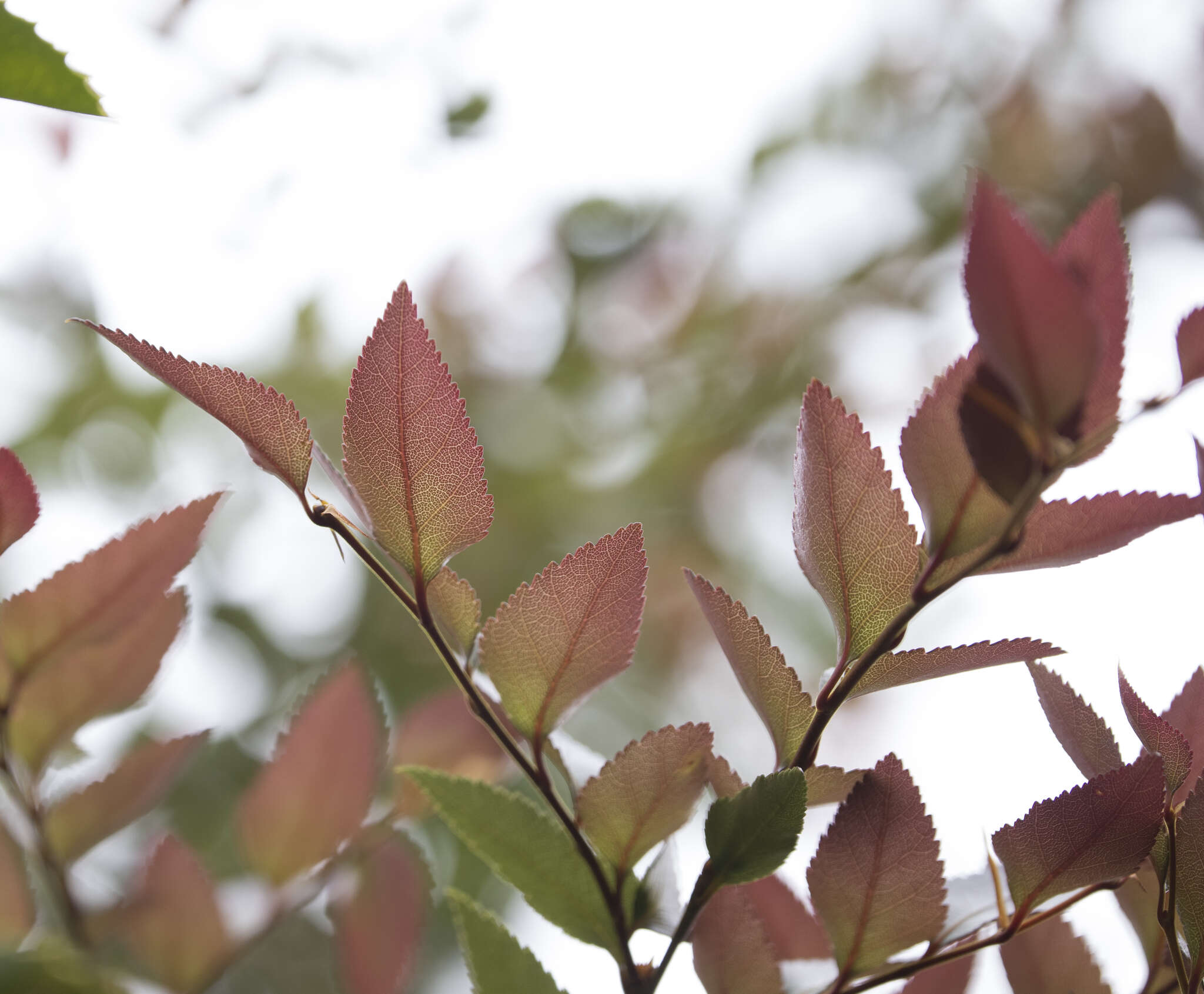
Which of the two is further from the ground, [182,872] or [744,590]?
[182,872]

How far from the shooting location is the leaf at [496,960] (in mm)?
261

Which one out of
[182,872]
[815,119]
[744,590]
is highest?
[815,119]

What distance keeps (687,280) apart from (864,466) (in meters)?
0.87

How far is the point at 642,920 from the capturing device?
269mm

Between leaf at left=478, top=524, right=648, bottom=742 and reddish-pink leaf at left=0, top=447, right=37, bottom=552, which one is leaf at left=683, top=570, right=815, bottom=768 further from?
reddish-pink leaf at left=0, top=447, right=37, bottom=552

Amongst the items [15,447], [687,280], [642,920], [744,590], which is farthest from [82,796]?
[687,280]

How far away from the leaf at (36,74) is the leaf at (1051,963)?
356 millimetres

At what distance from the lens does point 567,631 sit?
0.25m

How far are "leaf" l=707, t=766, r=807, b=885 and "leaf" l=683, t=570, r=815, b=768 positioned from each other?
0.02 metres

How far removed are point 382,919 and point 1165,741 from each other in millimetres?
302

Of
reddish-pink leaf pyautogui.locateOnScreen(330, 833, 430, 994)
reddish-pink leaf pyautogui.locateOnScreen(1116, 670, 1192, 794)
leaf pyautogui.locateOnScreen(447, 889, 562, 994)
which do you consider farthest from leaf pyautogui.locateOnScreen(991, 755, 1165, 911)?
reddish-pink leaf pyautogui.locateOnScreen(330, 833, 430, 994)

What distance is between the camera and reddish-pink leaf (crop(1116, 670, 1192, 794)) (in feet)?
0.80

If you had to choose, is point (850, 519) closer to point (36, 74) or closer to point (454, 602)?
point (454, 602)

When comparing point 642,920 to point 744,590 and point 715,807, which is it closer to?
point 715,807
